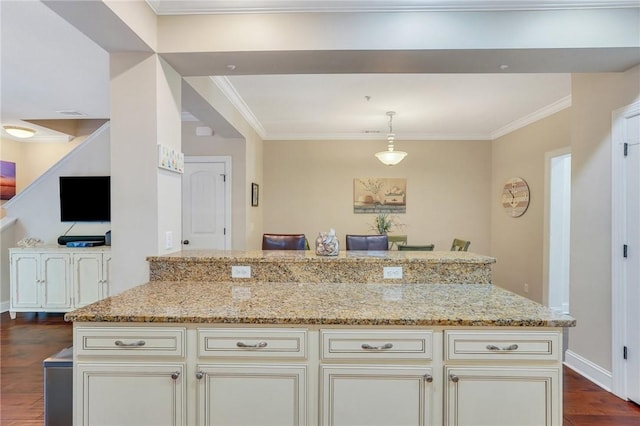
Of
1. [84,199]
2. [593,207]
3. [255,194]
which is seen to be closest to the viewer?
[593,207]

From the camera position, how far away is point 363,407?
1422mm

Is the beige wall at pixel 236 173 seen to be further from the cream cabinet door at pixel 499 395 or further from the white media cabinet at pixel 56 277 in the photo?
the cream cabinet door at pixel 499 395

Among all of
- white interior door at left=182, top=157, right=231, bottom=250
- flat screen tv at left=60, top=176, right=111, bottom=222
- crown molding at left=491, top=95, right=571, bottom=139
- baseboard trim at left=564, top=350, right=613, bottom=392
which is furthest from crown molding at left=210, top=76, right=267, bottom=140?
baseboard trim at left=564, top=350, right=613, bottom=392

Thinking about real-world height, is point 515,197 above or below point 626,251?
above

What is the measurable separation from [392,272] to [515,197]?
12.3 feet

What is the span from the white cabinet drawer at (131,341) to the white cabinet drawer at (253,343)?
0.37 ft

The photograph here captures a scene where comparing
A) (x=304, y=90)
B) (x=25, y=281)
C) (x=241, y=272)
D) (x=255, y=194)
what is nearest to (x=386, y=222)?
(x=255, y=194)

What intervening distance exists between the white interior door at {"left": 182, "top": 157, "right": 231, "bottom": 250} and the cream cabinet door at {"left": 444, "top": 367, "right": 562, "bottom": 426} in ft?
11.8

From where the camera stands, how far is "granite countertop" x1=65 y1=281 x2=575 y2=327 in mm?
1426

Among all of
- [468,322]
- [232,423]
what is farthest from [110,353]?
[468,322]

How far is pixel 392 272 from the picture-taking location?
2074 mm

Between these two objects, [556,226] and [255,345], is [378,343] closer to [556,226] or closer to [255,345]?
[255,345]

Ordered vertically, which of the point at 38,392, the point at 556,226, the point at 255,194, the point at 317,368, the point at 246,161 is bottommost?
A: the point at 38,392

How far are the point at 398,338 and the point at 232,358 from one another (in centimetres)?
72
